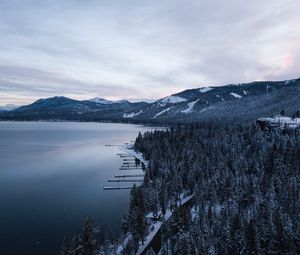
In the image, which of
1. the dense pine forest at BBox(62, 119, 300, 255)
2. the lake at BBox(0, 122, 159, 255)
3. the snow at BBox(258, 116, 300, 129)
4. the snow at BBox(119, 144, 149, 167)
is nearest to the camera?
the dense pine forest at BBox(62, 119, 300, 255)

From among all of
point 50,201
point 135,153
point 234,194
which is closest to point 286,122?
point 234,194

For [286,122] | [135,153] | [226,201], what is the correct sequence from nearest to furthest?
[226,201]
[286,122]
[135,153]

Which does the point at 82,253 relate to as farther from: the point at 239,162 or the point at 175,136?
the point at 175,136

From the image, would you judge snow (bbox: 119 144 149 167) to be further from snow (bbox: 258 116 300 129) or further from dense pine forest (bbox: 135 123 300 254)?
snow (bbox: 258 116 300 129)

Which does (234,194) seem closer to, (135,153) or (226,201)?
(226,201)

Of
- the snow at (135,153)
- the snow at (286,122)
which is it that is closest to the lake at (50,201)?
the snow at (135,153)

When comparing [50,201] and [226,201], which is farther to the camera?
[50,201]

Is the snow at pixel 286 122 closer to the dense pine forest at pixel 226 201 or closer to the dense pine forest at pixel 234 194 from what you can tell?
the dense pine forest at pixel 234 194

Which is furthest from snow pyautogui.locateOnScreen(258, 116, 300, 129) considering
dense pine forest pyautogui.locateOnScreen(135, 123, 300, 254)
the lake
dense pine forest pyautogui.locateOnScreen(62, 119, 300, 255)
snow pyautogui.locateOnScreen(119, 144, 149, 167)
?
the lake

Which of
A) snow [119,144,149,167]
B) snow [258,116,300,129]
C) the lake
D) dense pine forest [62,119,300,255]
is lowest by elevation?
the lake
